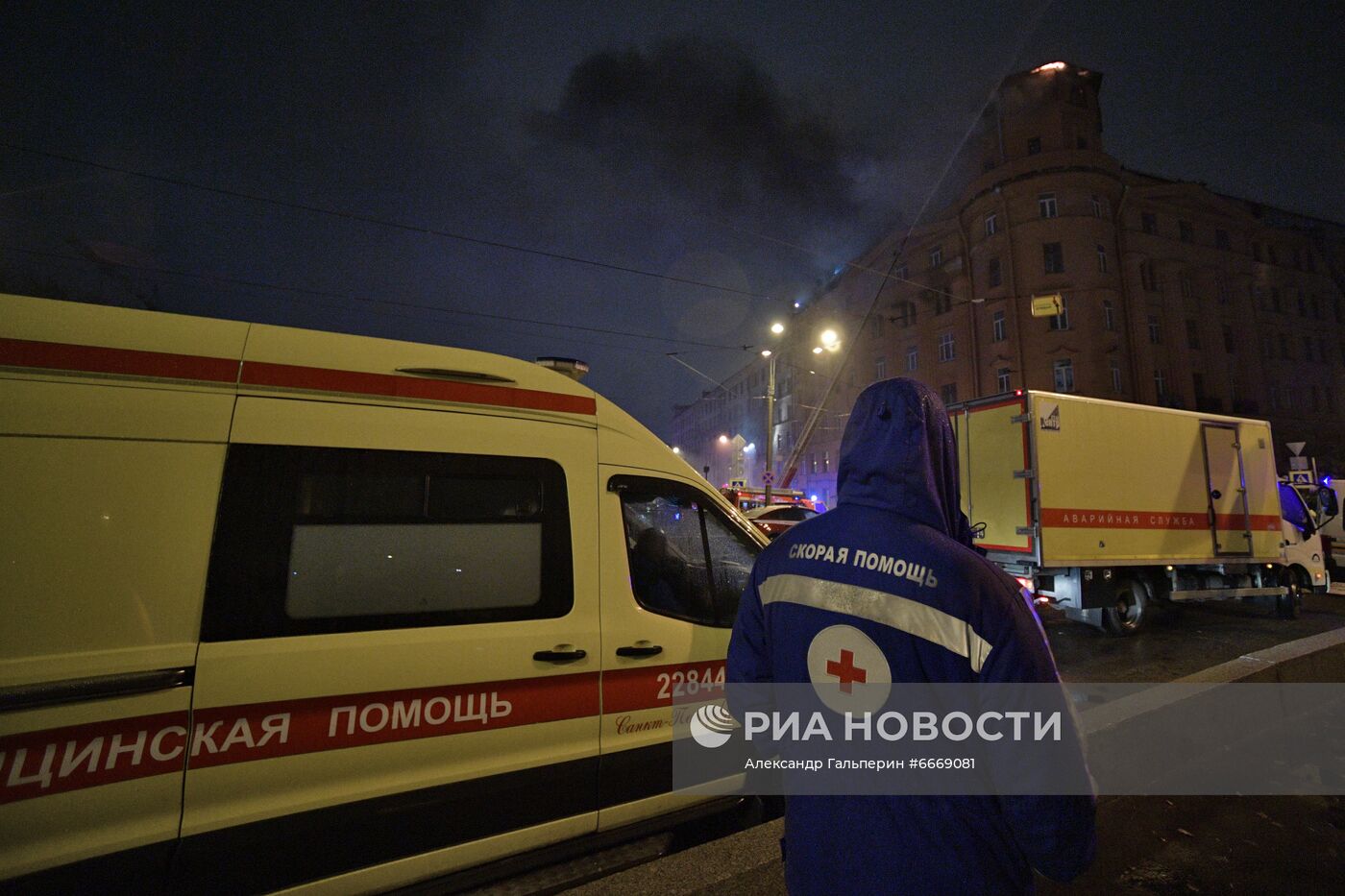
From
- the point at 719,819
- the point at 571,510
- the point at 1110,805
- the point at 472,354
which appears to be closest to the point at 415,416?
the point at 472,354

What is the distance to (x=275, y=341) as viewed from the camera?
2.20 metres

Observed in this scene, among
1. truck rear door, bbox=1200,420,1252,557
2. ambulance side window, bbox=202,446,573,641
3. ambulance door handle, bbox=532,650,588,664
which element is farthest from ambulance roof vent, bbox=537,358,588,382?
truck rear door, bbox=1200,420,1252,557

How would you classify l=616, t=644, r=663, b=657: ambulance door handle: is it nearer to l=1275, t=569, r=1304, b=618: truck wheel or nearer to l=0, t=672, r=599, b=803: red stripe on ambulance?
l=0, t=672, r=599, b=803: red stripe on ambulance

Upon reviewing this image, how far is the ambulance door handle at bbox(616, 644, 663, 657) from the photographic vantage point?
252 centimetres

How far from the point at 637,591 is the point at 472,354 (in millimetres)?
1355

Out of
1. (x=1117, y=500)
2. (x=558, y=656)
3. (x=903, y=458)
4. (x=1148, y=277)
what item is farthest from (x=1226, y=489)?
(x=1148, y=277)

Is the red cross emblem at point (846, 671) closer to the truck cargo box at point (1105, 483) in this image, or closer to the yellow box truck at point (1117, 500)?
the yellow box truck at point (1117, 500)

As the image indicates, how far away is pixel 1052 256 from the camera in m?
27.8

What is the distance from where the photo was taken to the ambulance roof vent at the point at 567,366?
296 cm

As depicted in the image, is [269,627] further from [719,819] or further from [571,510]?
[719,819]

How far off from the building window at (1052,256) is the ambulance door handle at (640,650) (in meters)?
32.6

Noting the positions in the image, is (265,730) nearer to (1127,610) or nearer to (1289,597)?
(1127,610)

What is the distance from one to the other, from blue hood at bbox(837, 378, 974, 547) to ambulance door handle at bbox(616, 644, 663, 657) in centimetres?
142

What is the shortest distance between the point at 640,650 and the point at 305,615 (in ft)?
4.37
